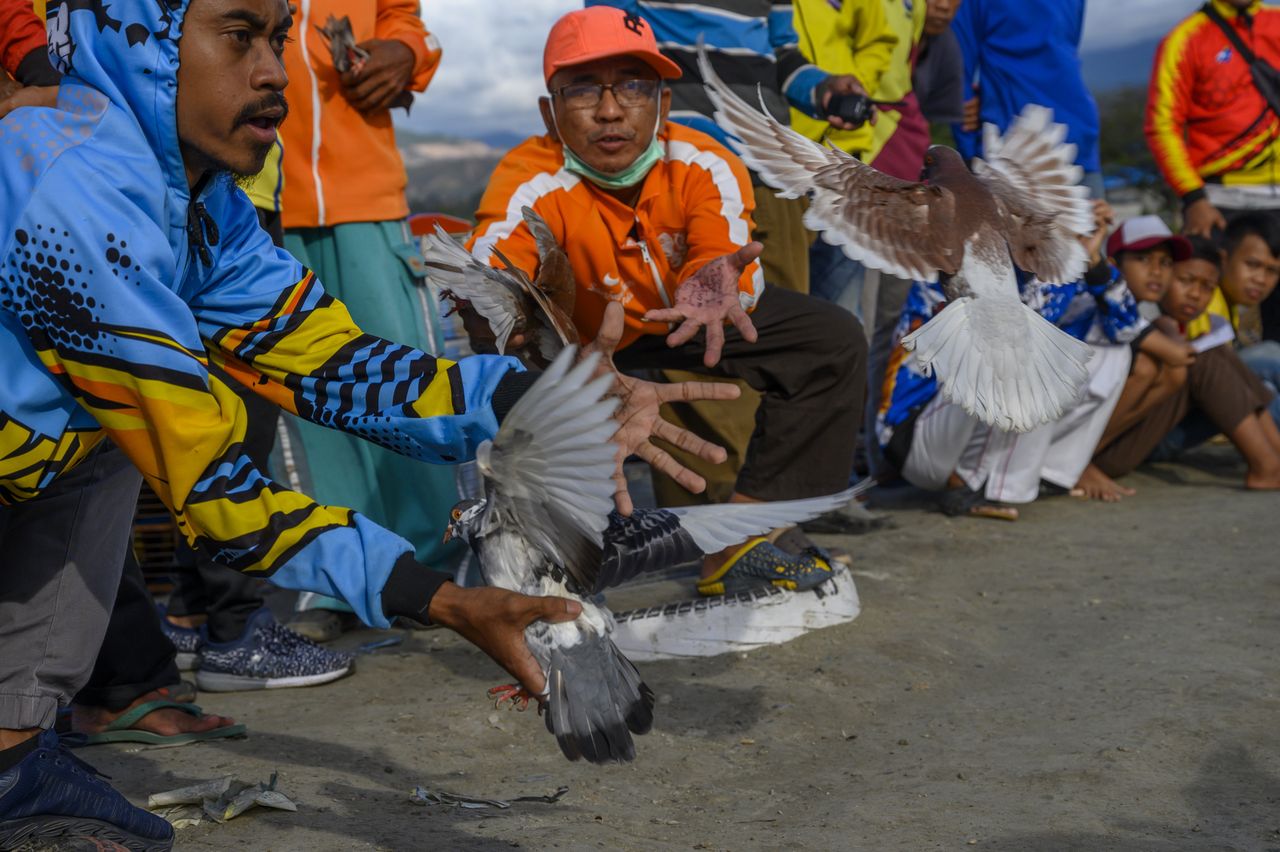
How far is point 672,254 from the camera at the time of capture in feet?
11.5

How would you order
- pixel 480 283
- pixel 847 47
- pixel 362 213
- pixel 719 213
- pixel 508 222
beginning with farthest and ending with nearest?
pixel 847 47
pixel 362 213
pixel 719 213
pixel 508 222
pixel 480 283

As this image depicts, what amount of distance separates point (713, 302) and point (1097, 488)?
9.77 ft

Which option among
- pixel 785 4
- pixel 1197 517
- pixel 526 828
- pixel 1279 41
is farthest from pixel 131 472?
pixel 1279 41

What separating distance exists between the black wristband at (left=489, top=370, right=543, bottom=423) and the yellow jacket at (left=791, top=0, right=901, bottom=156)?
260cm

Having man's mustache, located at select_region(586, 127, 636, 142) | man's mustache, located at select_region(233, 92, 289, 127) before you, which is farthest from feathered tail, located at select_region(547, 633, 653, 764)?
man's mustache, located at select_region(586, 127, 636, 142)

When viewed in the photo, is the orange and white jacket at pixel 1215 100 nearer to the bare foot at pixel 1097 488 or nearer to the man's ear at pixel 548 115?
the bare foot at pixel 1097 488

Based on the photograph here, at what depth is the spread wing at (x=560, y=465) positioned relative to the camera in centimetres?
173

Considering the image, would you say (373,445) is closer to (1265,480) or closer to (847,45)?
(847,45)

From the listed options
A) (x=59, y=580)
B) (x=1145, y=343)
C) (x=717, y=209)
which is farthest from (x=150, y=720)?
Result: (x=1145, y=343)

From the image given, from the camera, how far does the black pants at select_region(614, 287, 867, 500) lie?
3.66m

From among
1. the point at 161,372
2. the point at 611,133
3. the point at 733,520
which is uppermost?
the point at 611,133

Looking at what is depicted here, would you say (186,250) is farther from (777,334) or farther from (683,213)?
(777,334)

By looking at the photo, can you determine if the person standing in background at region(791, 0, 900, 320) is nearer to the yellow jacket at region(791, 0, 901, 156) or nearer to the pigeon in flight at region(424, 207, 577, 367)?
the yellow jacket at region(791, 0, 901, 156)

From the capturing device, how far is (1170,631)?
12.3 ft
